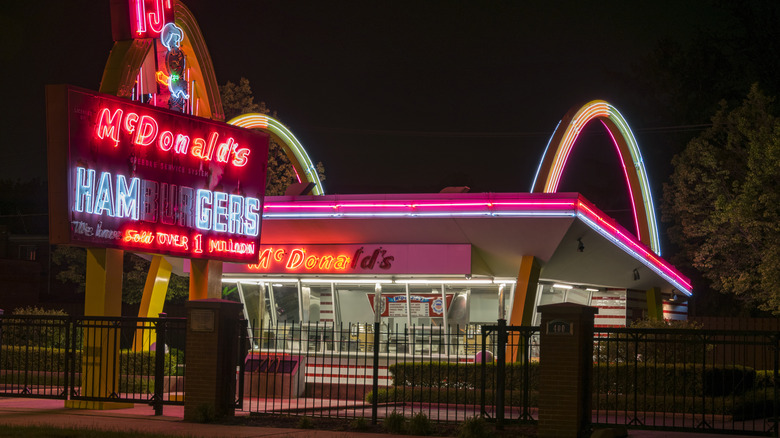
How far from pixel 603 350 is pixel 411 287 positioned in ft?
19.6

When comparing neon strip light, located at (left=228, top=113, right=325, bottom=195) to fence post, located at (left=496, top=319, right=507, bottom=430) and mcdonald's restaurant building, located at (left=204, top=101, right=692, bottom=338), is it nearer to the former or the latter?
mcdonald's restaurant building, located at (left=204, top=101, right=692, bottom=338)

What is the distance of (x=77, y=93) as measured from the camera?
17750 mm

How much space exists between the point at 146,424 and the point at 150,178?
239 inches

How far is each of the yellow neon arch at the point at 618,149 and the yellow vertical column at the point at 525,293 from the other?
2132 mm

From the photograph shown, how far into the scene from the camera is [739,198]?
115 feet

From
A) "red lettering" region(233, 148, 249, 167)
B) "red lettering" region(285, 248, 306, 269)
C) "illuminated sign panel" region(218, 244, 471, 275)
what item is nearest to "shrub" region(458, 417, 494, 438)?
"red lettering" region(233, 148, 249, 167)

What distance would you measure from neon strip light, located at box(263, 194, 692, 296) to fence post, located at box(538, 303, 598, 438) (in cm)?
929

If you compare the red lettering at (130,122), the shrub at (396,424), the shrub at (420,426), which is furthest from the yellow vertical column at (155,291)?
the shrub at (420,426)

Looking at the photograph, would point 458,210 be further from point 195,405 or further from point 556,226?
point 195,405

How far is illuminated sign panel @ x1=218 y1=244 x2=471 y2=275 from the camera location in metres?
25.7

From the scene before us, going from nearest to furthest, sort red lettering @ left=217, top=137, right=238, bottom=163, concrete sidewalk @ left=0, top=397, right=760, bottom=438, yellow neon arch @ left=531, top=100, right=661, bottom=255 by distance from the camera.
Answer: concrete sidewalk @ left=0, top=397, right=760, bottom=438
red lettering @ left=217, top=137, right=238, bottom=163
yellow neon arch @ left=531, top=100, right=661, bottom=255

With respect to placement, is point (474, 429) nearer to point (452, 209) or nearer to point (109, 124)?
point (109, 124)

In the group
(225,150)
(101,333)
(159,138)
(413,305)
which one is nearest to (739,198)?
(413,305)

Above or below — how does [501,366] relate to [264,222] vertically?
below
